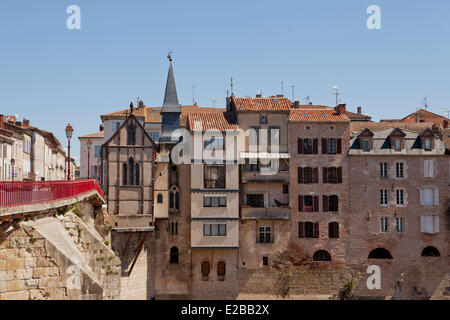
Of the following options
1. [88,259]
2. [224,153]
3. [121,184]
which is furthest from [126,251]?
[88,259]

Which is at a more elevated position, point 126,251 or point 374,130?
point 374,130

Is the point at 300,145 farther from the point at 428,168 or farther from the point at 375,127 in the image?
the point at 428,168

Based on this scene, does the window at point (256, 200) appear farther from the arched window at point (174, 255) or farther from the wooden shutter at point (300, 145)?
the arched window at point (174, 255)

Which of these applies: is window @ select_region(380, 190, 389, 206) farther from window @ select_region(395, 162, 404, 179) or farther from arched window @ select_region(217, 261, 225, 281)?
arched window @ select_region(217, 261, 225, 281)

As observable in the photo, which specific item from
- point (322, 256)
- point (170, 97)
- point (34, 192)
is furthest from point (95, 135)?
point (34, 192)

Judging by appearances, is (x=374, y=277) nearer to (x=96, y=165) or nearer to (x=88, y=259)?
(x=88, y=259)

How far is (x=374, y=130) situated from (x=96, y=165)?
33.1 m

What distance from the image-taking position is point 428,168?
52875mm

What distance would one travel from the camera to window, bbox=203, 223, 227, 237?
1976 inches

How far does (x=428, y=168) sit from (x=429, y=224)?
4819mm

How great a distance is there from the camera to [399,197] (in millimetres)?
52750

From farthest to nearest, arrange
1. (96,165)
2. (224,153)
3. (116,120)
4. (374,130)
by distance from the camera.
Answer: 1. (96,165)
2. (116,120)
3. (374,130)
4. (224,153)

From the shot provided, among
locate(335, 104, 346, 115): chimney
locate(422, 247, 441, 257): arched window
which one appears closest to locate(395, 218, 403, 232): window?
locate(422, 247, 441, 257): arched window

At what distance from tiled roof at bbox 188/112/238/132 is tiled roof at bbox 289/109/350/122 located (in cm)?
512
